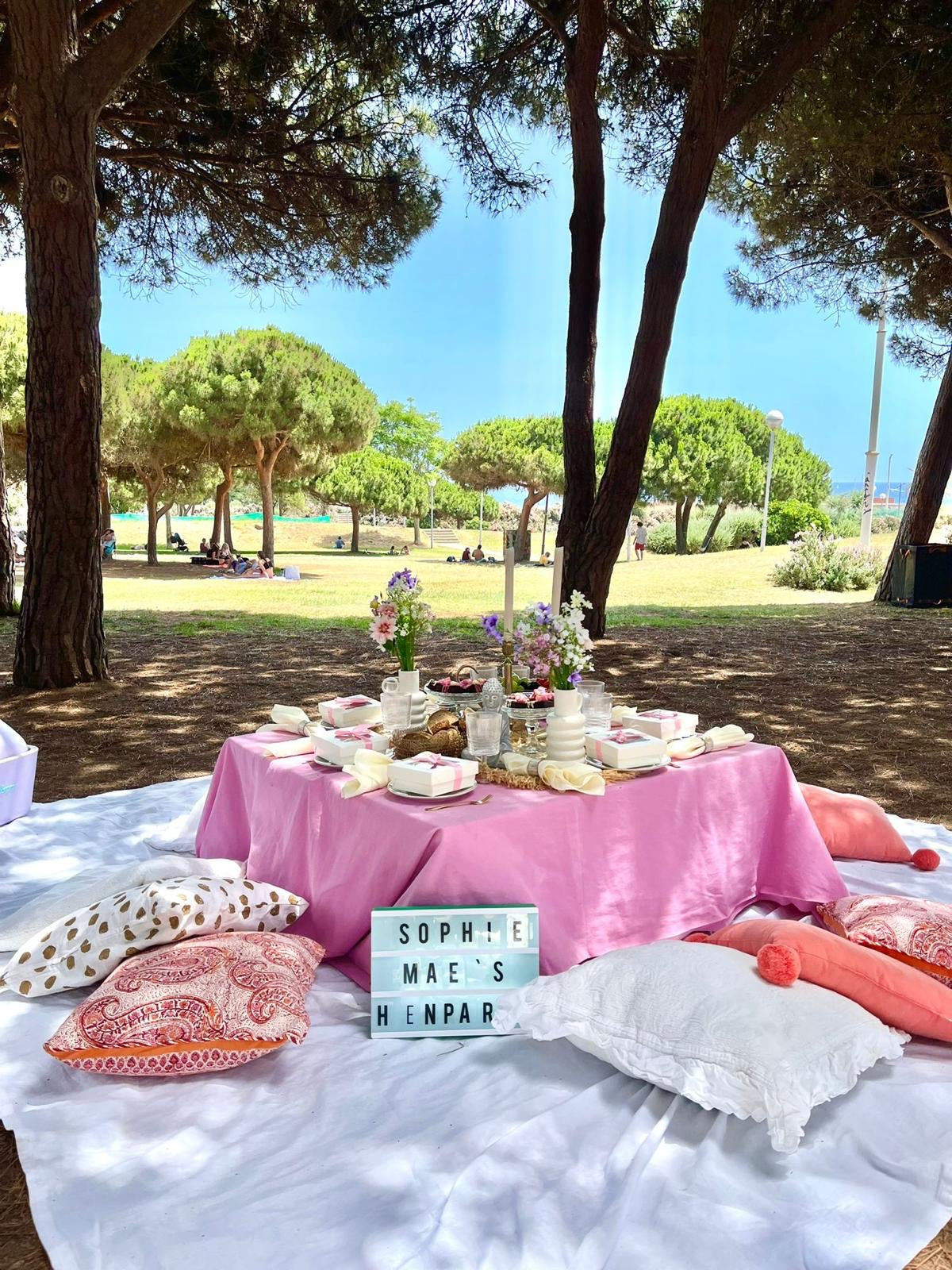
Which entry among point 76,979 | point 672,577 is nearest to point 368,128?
point 76,979

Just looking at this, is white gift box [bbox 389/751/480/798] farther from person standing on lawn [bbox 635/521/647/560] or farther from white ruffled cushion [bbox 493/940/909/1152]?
person standing on lawn [bbox 635/521/647/560]

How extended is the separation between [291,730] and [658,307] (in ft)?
16.1

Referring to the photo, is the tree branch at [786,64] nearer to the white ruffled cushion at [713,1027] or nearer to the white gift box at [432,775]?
the white gift box at [432,775]

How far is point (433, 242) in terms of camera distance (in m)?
8.51

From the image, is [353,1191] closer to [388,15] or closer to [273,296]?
[388,15]

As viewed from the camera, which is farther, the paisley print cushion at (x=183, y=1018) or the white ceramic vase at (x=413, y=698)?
the white ceramic vase at (x=413, y=698)

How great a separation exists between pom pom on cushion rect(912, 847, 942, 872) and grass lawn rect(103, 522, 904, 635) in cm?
650

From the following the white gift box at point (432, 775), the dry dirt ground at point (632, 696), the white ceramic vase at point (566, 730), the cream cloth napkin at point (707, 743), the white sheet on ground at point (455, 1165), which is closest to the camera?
the white sheet on ground at point (455, 1165)

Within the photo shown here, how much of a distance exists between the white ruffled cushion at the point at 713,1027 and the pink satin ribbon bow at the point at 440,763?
42cm

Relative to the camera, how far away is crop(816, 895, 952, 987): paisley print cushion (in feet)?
6.13

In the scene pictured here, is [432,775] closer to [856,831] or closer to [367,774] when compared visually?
[367,774]

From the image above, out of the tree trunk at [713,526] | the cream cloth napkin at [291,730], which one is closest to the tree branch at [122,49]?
the cream cloth napkin at [291,730]

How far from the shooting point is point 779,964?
64.1 inches

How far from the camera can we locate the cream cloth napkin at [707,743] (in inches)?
88.9
